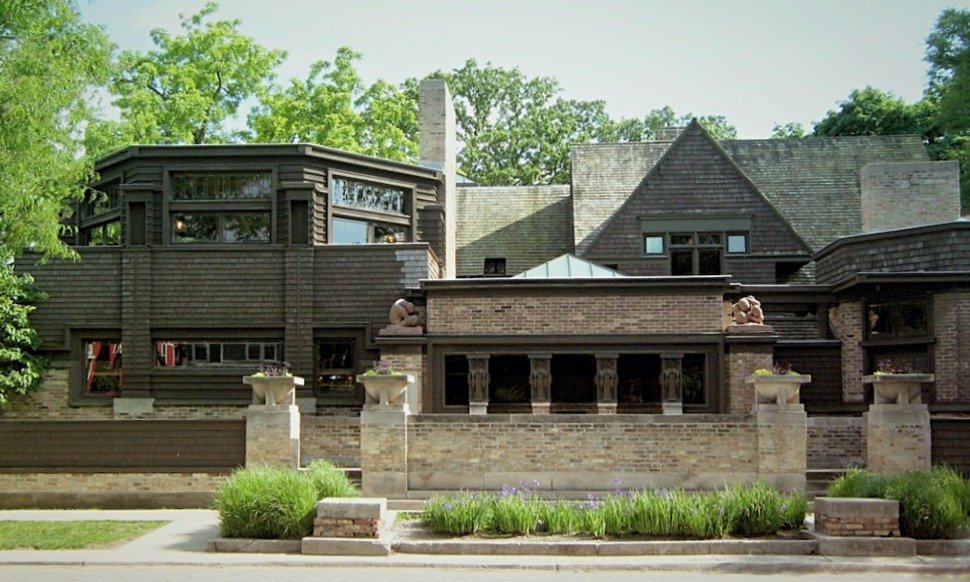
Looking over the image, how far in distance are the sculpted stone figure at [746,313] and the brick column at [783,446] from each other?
516cm

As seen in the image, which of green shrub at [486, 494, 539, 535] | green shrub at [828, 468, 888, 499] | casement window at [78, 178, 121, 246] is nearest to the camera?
green shrub at [486, 494, 539, 535]

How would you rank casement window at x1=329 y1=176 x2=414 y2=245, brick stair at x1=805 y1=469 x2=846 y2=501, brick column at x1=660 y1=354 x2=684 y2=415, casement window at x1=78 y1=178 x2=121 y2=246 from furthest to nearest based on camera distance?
casement window at x1=78 y1=178 x2=121 y2=246 < casement window at x1=329 y1=176 x2=414 y2=245 < brick column at x1=660 y1=354 x2=684 y2=415 < brick stair at x1=805 y1=469 x2=846 y2=501

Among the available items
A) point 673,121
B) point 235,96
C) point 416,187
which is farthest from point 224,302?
point 673,121

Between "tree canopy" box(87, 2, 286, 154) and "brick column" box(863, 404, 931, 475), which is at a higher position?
"tree canopy" box(87, 2, 286, 154)

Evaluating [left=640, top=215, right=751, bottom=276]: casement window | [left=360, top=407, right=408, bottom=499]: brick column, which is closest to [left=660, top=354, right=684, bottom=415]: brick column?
[left=360, top=407, right=408, bottom=499]: brick column

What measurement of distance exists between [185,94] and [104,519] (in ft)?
72.9

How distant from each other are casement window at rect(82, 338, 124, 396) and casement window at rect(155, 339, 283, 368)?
0.96 m

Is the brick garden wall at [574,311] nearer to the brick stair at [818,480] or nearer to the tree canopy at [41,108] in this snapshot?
the brick stair at [818,480]

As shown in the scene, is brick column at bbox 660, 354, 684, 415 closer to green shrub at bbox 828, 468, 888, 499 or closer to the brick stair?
the brick stair

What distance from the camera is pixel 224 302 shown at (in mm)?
25016

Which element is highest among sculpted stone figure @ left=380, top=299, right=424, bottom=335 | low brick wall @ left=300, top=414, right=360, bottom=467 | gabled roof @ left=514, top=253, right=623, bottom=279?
gabled roof @ left=514, top=253, right=623, bottom=279

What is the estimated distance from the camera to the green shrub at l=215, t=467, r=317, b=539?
47.1 ft

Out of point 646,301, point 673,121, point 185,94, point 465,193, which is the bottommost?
point 646,301

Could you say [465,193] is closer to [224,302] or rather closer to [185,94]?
[185,94]
